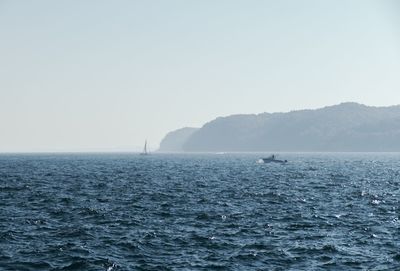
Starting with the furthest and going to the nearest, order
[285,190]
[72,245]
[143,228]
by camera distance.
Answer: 1. [285,190]
2. [143,228]
3. [72,245]

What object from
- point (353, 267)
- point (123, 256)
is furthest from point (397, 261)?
point (123, 256)

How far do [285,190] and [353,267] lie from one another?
4181 cm

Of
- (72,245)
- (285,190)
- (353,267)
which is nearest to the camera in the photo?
(353,267)

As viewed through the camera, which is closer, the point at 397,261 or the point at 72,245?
the point at 397,261

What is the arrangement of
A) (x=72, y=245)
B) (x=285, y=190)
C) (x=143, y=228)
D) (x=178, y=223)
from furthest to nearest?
(x=285, y=190), (x=178, y=223), (x=143, y=228), (x=72, y=245)

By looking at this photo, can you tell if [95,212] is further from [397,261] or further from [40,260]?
[397,261]

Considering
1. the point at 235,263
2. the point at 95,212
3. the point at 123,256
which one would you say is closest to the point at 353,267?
the point at 235,263

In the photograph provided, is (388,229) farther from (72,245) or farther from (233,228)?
(72,245)

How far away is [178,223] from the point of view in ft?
130

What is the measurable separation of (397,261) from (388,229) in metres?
10.4

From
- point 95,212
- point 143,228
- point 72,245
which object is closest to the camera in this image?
point 72,245

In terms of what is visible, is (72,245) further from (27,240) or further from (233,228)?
(233,228)

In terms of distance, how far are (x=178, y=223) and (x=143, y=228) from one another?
12.0 ft

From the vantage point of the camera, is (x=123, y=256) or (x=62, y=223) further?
(x=62, y=223)
